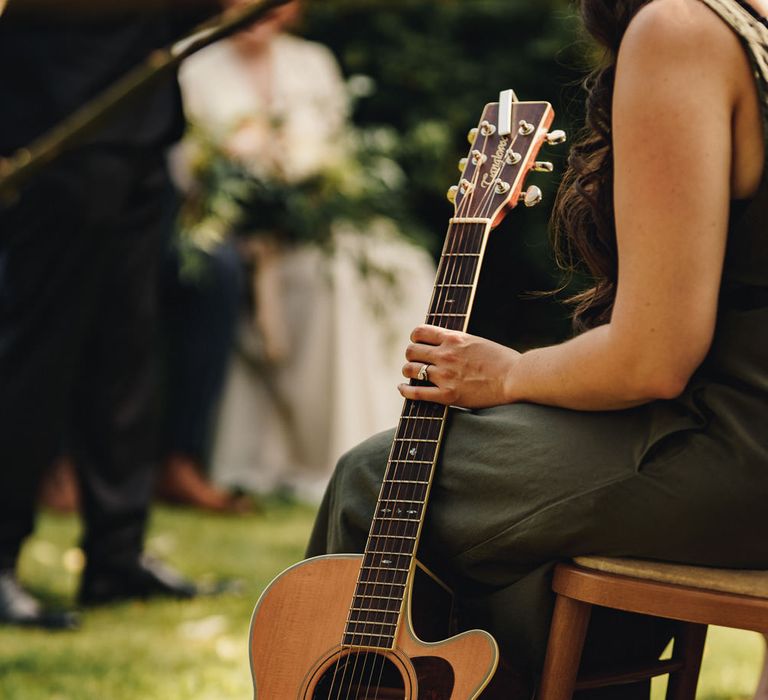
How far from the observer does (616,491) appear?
55.9 inches

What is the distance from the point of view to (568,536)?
4.72 ft

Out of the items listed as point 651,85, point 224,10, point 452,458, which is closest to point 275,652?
point 452,458

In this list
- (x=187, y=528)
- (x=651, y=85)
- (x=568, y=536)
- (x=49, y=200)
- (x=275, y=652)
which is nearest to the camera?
(x=651, y=85)

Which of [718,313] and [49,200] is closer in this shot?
[718,313]

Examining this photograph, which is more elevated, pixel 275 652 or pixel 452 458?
pixel 452 458

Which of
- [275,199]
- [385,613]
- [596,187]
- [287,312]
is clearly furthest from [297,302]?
[385,613]

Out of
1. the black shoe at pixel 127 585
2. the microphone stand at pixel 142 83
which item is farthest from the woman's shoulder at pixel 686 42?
the black shoe at pixel 127 585

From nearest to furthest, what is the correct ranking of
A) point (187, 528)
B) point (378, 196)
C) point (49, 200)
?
point (49, 200), point (187, 528), point (378, 196)

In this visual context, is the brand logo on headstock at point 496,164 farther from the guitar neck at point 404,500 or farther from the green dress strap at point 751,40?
the green dress strap at point 751,40

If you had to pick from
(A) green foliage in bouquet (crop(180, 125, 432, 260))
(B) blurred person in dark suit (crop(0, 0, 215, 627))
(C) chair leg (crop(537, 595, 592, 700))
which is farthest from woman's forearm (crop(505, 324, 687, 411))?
(A) green foliage in bouquet (crop(180, 125, 432, 260))

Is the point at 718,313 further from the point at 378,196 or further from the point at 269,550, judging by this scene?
the point at 378,196

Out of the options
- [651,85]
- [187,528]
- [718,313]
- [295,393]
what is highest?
[651,85]

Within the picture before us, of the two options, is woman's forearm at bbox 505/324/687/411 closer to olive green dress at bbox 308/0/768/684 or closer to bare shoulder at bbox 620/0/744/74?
olive green dress at bbox 308/0/768/684

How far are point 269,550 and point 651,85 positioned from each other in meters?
2.71
